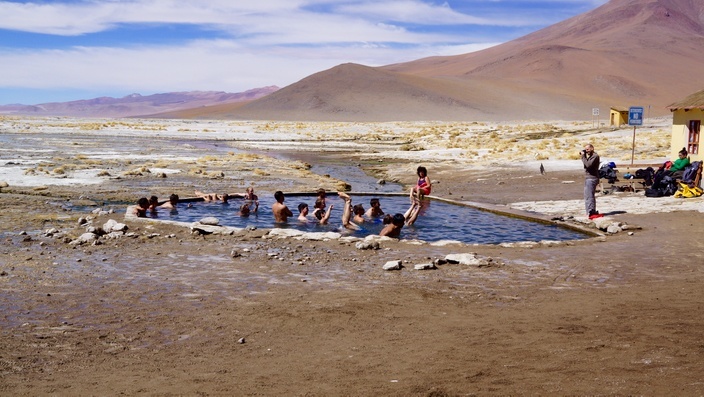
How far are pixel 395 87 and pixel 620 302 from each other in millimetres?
161532

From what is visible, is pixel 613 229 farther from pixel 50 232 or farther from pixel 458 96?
pixel 458 96

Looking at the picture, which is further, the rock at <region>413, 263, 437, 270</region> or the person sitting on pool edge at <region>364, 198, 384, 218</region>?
the person sitting on pool edge at <region>364, 198, 384, 218</region>

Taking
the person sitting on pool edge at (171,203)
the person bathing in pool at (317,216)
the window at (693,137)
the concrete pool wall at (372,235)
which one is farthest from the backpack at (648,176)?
the person sitting on pool edge at (171,203)

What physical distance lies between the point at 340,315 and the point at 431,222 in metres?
8.45

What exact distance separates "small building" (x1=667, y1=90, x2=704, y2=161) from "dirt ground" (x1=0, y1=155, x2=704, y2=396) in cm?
956

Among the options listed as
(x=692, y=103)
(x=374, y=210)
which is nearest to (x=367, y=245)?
(x=374, y=210)

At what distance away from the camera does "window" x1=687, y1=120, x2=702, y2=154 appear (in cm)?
2078

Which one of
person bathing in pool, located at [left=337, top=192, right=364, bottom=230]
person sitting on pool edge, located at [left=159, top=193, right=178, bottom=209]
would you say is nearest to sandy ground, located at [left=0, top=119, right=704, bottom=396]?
person bathing in pool, located at [left=337, top=192, right=364, bottom=230]

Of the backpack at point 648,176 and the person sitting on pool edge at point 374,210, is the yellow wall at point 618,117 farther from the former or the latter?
the person sitting on pool edge at point 374,210

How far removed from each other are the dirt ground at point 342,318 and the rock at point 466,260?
19 centimetres

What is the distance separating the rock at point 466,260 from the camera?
406 inches

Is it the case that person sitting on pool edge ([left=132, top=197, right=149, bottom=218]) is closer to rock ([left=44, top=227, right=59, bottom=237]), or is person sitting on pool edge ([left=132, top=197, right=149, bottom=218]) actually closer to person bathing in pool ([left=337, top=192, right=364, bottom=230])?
rock ([left=44, top=227, right=59, bottom=237])

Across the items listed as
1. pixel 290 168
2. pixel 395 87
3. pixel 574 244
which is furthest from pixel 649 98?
pixel 574 244

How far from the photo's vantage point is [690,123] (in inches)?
830
